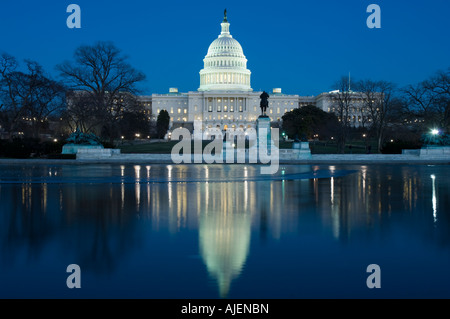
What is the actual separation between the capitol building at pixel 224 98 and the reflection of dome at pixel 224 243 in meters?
114

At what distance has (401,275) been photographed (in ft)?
21.7

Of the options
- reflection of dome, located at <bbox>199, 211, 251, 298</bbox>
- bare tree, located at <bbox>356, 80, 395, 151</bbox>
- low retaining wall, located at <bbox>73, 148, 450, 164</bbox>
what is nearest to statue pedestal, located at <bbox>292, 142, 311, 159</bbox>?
low retaining wall, located at <bbox>73, 148, 450, 164</bbox>

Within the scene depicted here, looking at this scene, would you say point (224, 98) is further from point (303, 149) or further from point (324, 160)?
point (324, 160)

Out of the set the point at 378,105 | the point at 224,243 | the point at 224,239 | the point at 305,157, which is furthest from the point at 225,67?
the point at 224,243

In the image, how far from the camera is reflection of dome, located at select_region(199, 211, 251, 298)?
6766 mm

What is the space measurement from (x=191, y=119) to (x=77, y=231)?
405ft

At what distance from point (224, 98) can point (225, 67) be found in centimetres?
897

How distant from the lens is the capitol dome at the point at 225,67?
134250mm

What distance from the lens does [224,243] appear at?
332 inches

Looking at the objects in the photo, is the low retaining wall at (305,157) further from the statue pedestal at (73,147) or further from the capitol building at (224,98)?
the capitol building at (224,98)

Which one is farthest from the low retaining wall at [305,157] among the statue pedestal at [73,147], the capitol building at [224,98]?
the capitol building at [224,98]

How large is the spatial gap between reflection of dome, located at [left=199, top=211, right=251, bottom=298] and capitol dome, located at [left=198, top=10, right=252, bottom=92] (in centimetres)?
12485

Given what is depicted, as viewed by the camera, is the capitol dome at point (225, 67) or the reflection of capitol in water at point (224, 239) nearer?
the reflection of capitol in water at point (224, 239)

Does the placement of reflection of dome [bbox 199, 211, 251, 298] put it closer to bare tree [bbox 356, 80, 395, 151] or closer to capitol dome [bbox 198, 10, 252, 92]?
bare tree [bbox 356, 80, 395, 151]
